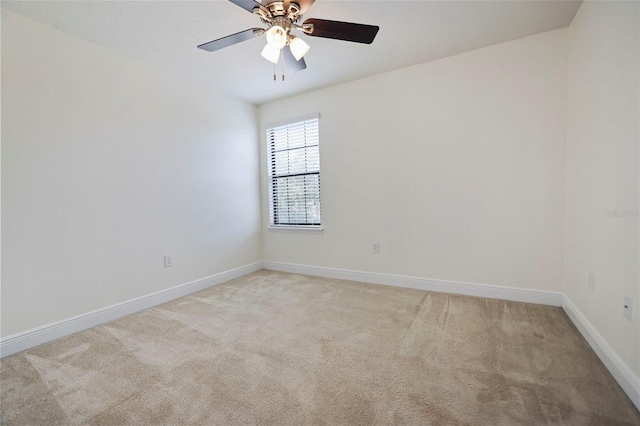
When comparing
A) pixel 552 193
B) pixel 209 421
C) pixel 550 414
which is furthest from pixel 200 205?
pixel 552 193

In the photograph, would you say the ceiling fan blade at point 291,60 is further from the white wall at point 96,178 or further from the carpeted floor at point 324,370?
the carpeted floor at point 324,370

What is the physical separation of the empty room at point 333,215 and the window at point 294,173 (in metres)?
0.05

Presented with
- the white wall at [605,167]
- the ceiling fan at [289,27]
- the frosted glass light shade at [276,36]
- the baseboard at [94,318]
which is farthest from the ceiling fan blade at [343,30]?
the baseboard at [94,318]

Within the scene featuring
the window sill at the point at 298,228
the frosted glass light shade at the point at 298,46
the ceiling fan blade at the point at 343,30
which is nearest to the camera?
the ceiling fan blade at the point at 343,30

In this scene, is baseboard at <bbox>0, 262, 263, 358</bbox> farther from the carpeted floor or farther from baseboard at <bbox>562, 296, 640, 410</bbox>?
baseboard at <bbox>562, 296, 640, 410</bbox>

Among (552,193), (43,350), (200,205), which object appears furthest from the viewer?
(200,205)

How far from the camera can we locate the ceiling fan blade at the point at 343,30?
66.3 inches

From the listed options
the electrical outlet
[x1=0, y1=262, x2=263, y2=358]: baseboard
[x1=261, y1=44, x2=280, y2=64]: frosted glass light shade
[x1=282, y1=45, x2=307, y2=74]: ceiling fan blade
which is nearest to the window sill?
[x1=0, y1=262, x2=263, y2=358]: baseboard

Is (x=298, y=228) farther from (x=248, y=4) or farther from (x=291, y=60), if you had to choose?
(x=248, y=4)

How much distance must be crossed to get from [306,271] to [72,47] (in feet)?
10.6

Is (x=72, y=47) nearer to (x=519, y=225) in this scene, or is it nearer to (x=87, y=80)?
(x=87, y=80)

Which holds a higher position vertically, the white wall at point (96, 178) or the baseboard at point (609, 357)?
the white wall at point (96, 178)

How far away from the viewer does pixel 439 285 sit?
2957 mm

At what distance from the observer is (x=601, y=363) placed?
64.4 inches
